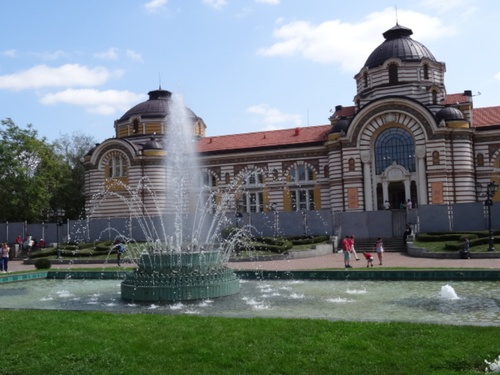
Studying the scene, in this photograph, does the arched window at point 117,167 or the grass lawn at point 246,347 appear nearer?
the grass lawn at point 246,347

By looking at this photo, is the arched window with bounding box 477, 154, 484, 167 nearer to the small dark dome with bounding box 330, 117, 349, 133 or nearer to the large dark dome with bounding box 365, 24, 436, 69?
the large dark dome with bounding box 365, 24, 436, 69

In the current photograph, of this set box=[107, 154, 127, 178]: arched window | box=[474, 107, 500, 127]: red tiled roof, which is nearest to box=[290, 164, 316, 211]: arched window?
box=[474, 107, 500, 127]: red tiled roof

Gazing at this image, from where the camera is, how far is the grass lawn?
25.2 feet

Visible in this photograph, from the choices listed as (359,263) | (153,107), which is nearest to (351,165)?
(359,263)

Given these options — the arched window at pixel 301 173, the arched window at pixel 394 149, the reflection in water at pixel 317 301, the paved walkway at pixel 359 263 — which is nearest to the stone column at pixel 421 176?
the arched window at pixel 394 149

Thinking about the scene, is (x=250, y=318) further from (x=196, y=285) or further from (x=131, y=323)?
(x=196, y=285)

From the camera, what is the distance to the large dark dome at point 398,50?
46406 millimetres

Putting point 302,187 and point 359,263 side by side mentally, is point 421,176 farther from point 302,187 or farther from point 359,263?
point 359,263

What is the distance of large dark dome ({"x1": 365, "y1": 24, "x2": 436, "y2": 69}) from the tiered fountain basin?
35.2m

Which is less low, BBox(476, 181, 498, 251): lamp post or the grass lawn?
BBox(476, 181, 498, 251): lamp post

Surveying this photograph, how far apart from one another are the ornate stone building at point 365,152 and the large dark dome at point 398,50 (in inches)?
3.8

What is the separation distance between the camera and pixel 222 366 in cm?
793

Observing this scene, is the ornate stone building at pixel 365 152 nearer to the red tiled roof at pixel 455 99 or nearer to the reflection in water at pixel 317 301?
the red tiled roof at pixel 455 99

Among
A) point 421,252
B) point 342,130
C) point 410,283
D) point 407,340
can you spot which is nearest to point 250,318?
point 407,340
